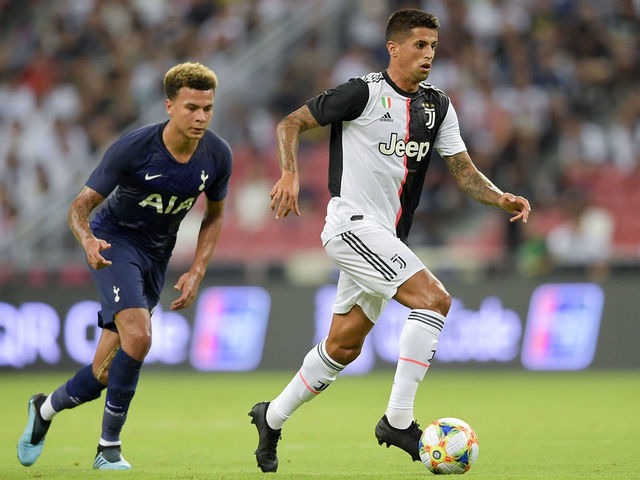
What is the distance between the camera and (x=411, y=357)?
643 cm

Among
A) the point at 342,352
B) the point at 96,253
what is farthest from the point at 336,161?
the point at 96,253

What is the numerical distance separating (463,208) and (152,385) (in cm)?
552

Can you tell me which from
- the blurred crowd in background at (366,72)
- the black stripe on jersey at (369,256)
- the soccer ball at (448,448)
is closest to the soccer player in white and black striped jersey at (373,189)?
the black stripe on jersey at (369,256)

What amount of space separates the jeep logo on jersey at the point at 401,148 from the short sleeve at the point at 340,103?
0.26 meters

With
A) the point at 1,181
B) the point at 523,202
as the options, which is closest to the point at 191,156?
the point at 523,202

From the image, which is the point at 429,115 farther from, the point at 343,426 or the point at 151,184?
the point at 343,426

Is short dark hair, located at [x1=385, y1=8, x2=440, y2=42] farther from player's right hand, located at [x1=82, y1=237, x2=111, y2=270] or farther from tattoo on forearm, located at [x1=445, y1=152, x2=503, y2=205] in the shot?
player's right hand, located at [x1=82, y1=237, x2=111, y2=270]

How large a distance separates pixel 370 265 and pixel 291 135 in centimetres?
90

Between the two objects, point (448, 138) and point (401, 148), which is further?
point (448, 138)

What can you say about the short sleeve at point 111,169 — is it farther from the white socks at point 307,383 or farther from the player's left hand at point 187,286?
the white socks at point 307,383

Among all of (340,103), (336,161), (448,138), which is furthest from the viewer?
(448,138)

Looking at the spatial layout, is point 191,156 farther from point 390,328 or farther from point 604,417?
point 390,328

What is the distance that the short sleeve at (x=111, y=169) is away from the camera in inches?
274

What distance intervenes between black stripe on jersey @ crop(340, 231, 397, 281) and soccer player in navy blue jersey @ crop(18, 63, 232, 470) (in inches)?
47.0
